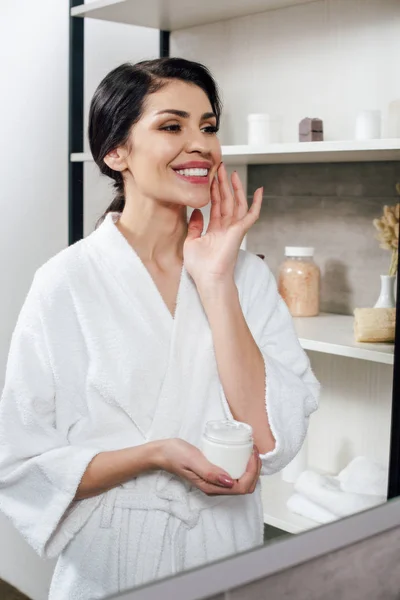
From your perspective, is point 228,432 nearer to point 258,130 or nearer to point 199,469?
point 199,469

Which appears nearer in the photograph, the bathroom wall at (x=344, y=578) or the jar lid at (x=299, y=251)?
the bathroom wall at (x=344, y=578)

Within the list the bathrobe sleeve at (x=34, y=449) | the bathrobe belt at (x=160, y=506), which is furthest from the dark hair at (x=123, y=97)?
the bathrobe belt at (x=160, y=506)

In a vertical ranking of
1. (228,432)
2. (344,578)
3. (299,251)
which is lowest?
(344,578)

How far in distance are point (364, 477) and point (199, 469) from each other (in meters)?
0.25

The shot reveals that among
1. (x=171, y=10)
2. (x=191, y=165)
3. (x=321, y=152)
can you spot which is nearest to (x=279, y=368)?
(x=191, y=165)

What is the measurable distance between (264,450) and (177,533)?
0.10 meters

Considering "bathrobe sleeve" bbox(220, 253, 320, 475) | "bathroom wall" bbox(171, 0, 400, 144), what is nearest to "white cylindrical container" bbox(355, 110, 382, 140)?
"bathroom wall" bbox(171, 0, 400, 144)

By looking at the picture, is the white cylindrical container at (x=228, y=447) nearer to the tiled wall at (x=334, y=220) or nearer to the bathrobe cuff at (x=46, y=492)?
the bathrobe cuff at (x=46, y=492)

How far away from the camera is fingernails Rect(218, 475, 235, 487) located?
0.58 meters

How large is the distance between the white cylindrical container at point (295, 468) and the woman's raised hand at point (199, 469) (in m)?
0.11

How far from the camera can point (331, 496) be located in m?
0.68

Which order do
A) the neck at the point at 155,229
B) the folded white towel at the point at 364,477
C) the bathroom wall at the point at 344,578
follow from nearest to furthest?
the bathroom wall at the point at 344,578
the neck at the point at 155,229
the folded white towel at the point at 364,477

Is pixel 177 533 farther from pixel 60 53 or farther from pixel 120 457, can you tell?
pixel 60 53

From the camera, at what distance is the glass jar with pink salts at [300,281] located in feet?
2.65
